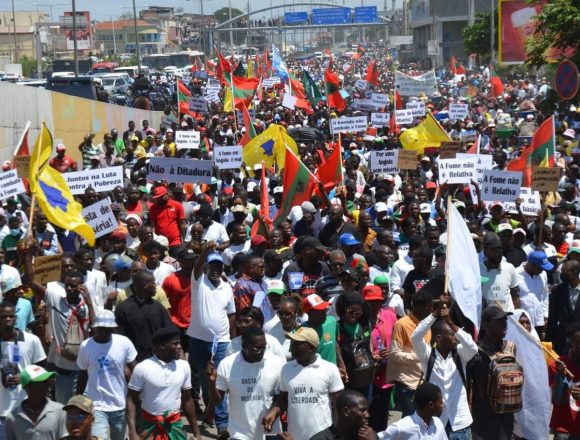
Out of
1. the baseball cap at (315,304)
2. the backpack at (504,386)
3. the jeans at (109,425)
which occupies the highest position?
the baseball cap at (315,304)

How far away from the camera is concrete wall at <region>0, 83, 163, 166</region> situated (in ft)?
72.1

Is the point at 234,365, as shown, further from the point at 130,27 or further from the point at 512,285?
the point at 130,27

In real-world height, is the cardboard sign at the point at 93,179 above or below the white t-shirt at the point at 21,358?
above

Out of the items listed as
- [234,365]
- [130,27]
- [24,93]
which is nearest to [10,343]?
[234,365]

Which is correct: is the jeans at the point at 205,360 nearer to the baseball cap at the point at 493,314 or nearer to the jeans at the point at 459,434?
the jeans at the point at 459,434

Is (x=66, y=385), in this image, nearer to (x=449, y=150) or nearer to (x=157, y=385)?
(x=157, y=385)

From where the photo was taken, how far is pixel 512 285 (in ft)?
31.6

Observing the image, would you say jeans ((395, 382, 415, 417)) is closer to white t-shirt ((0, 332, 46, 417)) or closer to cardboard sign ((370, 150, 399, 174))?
white t-shirt ((0, 332, 46, 417))

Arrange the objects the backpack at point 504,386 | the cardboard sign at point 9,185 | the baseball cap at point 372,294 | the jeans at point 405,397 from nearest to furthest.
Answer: the backpack at point 504,386, the jeans at point 405,397, the baseball cap at point 372,294, the cardboard sign at point 9,185

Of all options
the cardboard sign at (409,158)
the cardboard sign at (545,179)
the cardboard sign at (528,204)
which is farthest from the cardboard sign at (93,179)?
the cardboard sign at (409,158)

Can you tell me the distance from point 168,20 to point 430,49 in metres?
127

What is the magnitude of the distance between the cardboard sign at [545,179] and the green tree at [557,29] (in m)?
8.31

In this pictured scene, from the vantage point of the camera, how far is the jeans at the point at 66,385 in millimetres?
8438

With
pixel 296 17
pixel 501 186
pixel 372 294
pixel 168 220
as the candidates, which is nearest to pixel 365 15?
pixel 296 17
